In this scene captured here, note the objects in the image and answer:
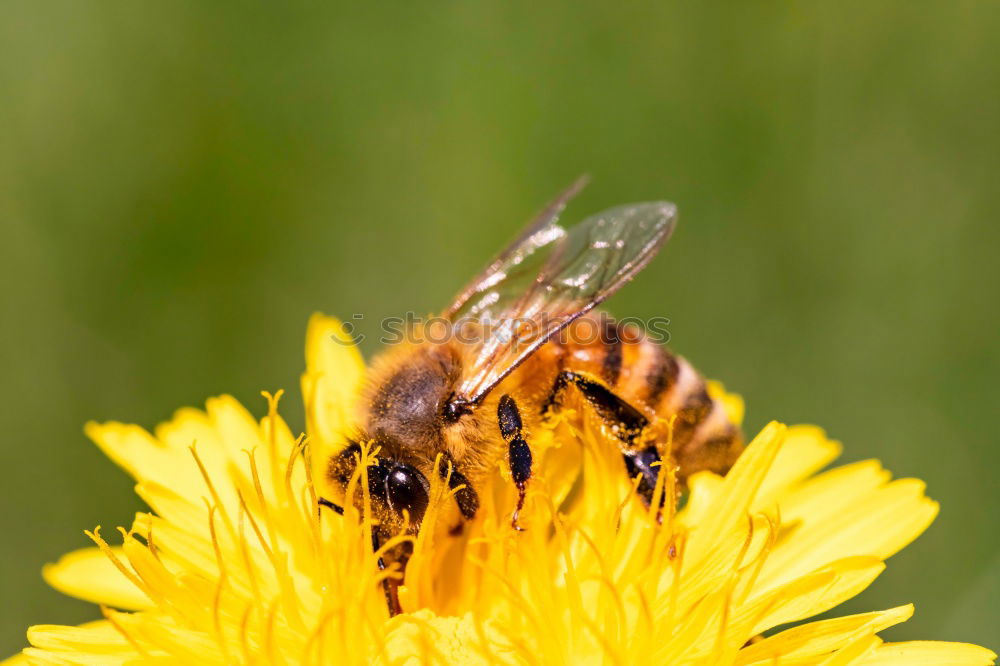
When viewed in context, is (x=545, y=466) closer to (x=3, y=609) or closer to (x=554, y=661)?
(x=554, y=661)

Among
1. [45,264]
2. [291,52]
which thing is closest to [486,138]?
[291,52]

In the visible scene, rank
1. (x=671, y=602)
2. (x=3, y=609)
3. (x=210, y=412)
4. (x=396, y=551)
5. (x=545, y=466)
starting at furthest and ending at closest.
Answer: (x=3, y=609) < (x=210, y=412) < (x=545, y=466) < (x=396, y=551) < (x=671, y=602)

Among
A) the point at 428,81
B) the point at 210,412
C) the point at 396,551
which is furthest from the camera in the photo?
the point at 428,81

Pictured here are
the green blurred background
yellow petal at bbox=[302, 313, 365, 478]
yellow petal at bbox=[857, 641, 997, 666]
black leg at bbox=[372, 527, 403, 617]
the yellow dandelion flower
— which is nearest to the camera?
yellow petal at bbox=[857, 641, 997, 666]

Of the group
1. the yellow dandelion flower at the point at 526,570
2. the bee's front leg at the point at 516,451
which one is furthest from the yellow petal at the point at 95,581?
the bee's front leg at the point at 516,451

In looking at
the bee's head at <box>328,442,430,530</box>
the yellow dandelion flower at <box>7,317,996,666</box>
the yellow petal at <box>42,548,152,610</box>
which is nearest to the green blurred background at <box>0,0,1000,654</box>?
the yellow petal at <box>42,548,152,610</box>

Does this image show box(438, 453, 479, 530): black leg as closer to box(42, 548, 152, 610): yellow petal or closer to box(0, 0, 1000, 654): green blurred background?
box(42, 548, 152, 610): yellow petal

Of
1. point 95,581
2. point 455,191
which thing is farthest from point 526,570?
point 455,191
